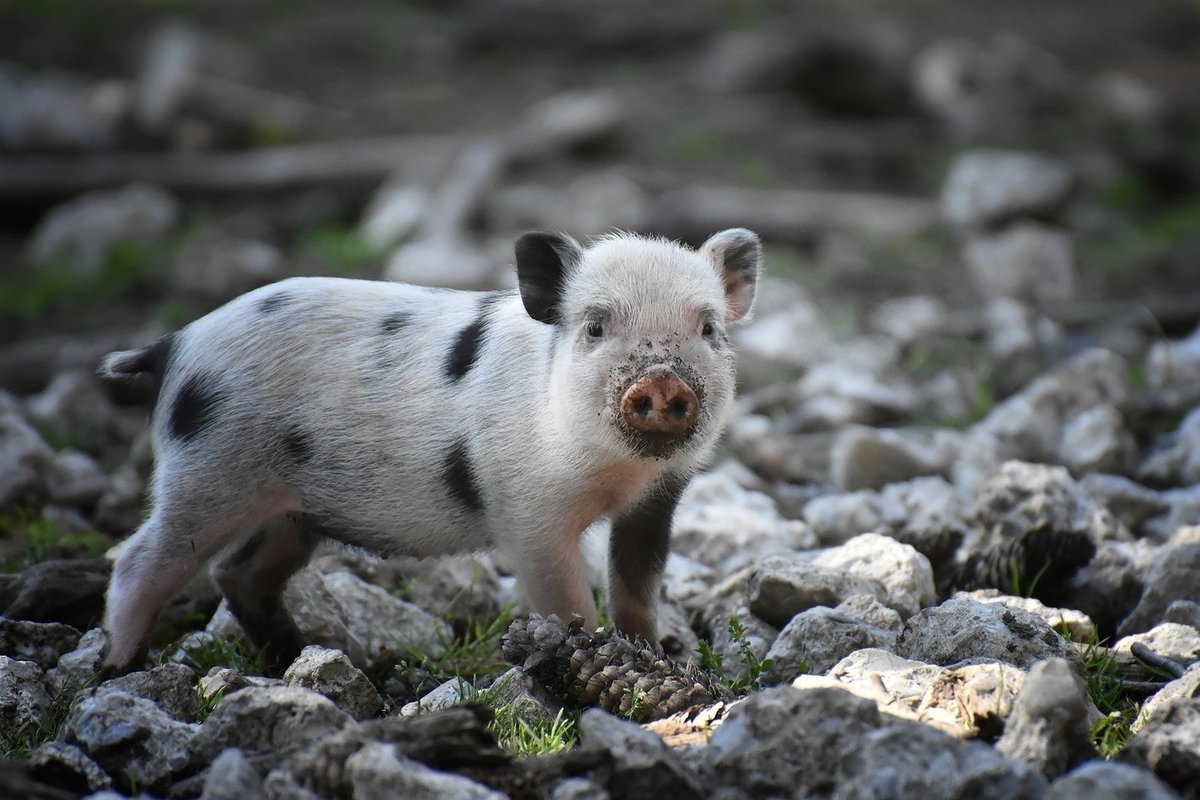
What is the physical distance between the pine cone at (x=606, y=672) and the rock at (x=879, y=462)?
2.31 m

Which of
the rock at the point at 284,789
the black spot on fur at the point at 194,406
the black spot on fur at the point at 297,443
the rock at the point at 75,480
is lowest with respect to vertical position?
the rock at the point at 75,480

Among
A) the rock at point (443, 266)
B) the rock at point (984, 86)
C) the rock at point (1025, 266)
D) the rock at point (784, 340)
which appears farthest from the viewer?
the rock at point (984, 86)

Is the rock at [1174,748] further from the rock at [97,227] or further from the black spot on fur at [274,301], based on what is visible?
the rock at [97,227]

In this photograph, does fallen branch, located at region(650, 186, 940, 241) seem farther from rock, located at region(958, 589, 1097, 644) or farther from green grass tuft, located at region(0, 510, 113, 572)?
rock, located at region(958, 589, 1097, 644)

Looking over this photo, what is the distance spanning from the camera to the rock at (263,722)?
133 inches

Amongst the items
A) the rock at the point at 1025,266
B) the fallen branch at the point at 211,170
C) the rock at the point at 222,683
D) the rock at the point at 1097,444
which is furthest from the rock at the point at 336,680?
the fallen branch at the point at 211,170

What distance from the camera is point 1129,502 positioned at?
18.5 ft

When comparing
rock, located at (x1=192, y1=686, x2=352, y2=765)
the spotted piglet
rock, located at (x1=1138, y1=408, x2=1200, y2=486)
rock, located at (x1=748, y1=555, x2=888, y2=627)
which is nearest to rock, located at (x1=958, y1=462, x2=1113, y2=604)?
rock, located at (x1=748, y1=555, x2=888, y2=627)

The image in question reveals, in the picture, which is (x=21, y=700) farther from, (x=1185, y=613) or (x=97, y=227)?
(x=97, y=227)

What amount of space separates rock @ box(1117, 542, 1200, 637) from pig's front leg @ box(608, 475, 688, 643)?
1.56 metres

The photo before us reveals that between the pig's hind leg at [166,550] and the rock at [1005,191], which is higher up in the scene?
the rock at [1005,191]

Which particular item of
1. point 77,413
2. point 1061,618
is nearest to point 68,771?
point 1061,618

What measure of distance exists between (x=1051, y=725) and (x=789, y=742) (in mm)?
603

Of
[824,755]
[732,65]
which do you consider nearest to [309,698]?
[824,755]
